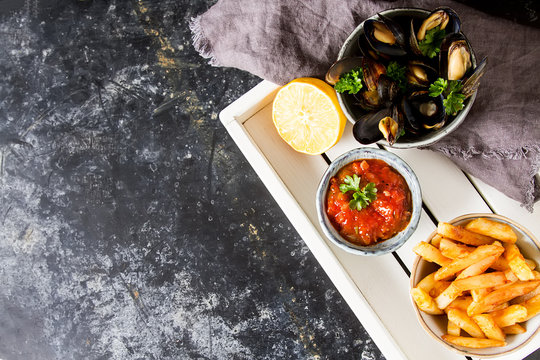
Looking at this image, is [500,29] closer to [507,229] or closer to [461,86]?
[461,86]

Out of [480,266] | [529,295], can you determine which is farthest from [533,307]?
[480,266]

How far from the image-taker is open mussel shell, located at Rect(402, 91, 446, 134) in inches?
45.1

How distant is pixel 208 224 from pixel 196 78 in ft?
1.68

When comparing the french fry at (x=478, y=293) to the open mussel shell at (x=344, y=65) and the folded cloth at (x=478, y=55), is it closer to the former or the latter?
the folded cloth at (x=478, y=55)

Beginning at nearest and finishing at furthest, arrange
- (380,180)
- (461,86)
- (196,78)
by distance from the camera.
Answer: (461,86)
(380,180)
(196,78)

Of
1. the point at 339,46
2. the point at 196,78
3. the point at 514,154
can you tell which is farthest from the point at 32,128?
the point at 514,154

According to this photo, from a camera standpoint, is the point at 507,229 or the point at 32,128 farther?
the point at 32,128

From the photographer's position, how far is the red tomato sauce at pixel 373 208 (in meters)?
1.27

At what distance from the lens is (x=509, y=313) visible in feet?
4.03

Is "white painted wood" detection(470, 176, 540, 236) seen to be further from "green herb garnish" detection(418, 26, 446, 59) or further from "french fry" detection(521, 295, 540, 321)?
"green herb garnish" detection(418, 26, 446, 59)

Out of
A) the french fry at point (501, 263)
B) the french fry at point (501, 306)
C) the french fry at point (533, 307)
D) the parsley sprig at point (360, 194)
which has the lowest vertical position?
the french fry at point (533, 307)

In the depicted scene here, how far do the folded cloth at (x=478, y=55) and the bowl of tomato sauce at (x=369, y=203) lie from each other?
0.16 metres

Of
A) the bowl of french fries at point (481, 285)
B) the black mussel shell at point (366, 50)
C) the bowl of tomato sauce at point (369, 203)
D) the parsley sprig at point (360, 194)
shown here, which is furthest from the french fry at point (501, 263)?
the black mussel shell at point (366, 50)

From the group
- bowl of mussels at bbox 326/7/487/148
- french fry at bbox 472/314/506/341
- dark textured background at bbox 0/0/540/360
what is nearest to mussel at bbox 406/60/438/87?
bowl of mussels at bbox 326/7/487/148
